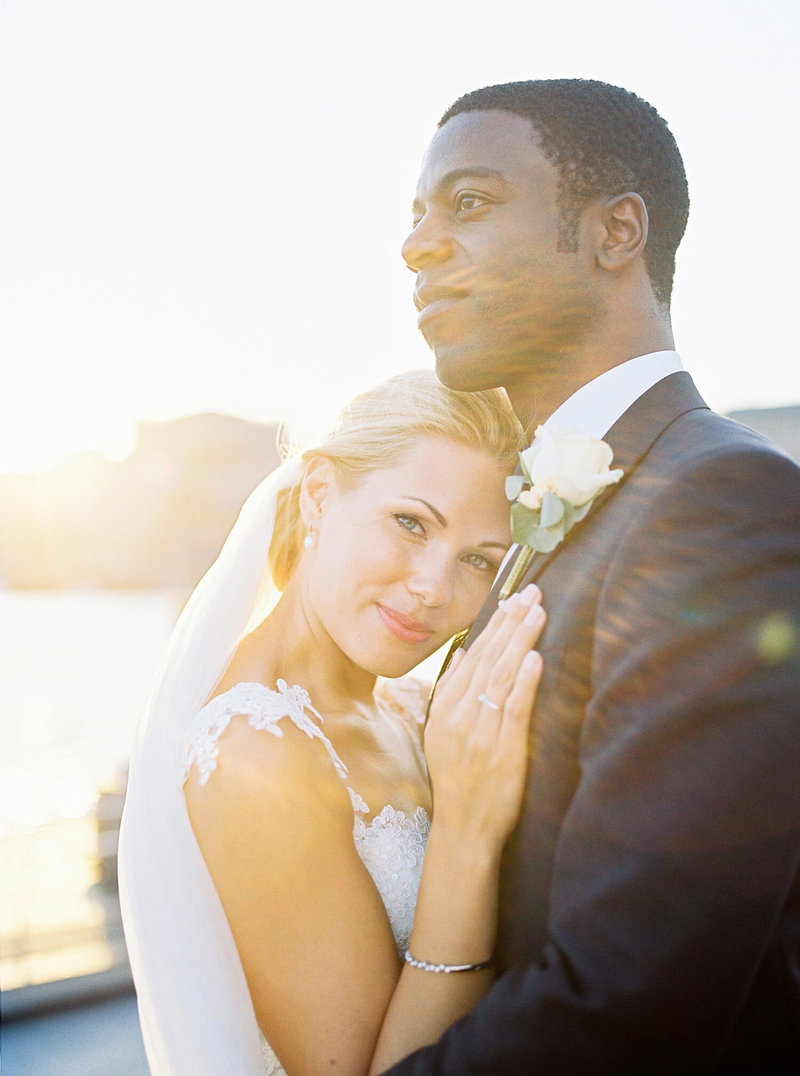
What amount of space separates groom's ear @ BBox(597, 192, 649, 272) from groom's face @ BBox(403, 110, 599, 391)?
5 centimetres

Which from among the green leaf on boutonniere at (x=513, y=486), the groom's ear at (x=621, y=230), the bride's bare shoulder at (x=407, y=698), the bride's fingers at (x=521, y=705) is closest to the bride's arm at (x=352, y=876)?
the bride's fingers at (x=521, y=705)

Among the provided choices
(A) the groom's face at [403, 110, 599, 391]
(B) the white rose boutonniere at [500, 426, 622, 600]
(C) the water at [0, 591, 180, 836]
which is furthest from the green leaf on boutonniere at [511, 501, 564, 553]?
(C) the water at [0, 591, 180, 836]

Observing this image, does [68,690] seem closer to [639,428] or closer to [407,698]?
[407,698]

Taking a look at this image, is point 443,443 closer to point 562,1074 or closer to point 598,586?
point 598,586

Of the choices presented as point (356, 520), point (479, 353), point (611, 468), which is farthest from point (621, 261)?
point (356, 520)

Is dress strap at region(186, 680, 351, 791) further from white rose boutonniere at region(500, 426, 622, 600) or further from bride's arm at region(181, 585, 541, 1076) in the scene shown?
white rose boutonniere at region(500, 426, 622, 600)

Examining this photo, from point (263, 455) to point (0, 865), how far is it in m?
36.8

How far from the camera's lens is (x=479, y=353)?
2020 mm

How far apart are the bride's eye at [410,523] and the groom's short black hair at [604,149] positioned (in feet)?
2.86

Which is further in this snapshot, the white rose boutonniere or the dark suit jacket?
the white rose boutonniere

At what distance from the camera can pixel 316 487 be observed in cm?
274

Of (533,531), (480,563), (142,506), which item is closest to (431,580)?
(480,563)

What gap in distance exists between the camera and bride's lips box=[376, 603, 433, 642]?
2.47m

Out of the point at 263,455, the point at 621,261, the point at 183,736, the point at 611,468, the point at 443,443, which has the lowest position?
the point at 263,455
